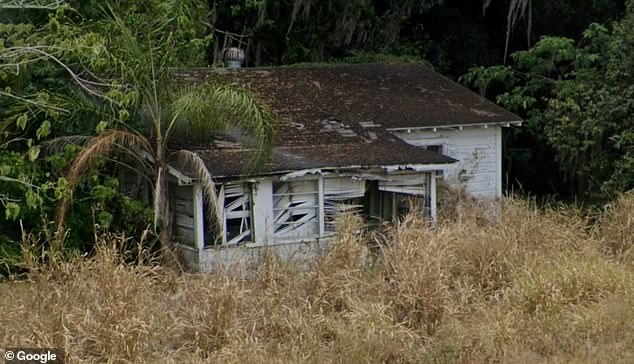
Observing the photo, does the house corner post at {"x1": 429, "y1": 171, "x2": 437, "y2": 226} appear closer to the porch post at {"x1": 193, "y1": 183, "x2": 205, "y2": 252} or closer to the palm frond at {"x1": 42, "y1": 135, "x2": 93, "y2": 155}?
the porch post at {"x1": 193, "y1": 183, "x2": 205, "y2": 252}

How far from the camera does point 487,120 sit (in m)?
20.3

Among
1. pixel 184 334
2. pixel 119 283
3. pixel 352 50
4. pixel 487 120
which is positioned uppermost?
pixel 352 50

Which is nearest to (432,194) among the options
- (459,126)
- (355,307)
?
(459,126)

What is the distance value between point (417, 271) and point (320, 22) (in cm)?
1600

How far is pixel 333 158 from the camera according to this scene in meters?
16.3

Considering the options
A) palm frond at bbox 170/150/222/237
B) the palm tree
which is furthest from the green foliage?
palm frond at bbox 170/150/222/237

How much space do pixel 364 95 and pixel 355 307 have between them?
1017 cm

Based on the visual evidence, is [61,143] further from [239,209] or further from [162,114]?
[239,209]

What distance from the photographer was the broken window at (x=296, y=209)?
51.8ft

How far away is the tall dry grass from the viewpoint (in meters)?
9.82

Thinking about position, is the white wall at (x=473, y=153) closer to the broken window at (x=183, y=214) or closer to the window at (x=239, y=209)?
the window at (x=239, y=209)

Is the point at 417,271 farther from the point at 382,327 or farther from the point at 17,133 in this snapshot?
the point at 17,133

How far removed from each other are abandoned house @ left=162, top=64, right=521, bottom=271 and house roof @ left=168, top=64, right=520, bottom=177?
0.03m

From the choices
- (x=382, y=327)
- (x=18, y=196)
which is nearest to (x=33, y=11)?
(x=18, y=196)
